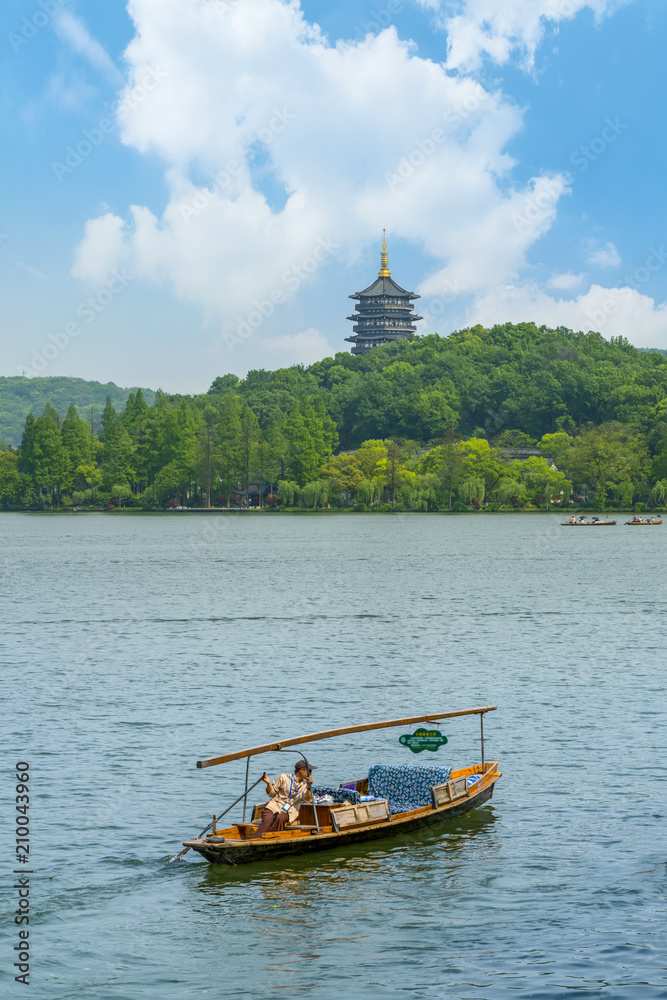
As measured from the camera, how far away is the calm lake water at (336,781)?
16.4 m

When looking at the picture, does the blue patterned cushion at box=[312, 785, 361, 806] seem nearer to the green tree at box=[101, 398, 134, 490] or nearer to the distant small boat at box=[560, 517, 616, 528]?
the distant small boat at box=[560, 517, 616, 528]

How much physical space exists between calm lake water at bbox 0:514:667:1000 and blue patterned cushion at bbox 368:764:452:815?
0.87 meters

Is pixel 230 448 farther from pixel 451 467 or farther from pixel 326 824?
pixel 326 824

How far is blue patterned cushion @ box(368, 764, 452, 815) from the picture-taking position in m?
22.2

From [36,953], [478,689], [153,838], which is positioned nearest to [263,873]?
[153,838]

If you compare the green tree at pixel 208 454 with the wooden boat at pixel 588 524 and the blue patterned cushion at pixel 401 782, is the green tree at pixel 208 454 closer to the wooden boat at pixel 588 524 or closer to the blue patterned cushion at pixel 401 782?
the wooden boat at pixel 588 524

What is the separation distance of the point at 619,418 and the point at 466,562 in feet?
370

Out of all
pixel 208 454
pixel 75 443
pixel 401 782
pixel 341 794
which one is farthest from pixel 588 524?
pixel 341 794

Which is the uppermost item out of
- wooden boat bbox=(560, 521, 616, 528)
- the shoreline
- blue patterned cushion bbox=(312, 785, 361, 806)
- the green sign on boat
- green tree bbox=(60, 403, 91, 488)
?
green tree bbox=(60, 403, 91, 488)

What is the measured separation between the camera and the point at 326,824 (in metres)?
20.8

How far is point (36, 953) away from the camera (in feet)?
55.1

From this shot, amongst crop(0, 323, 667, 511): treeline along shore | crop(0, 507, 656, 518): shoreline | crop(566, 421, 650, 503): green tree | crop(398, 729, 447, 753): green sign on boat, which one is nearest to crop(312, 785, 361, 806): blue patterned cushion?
crop(398, 729, 447, 753): green sign on boat

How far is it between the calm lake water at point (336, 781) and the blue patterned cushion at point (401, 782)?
0.87m

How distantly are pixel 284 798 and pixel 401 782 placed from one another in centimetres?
290
